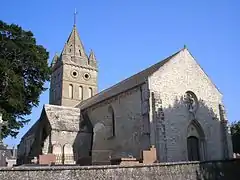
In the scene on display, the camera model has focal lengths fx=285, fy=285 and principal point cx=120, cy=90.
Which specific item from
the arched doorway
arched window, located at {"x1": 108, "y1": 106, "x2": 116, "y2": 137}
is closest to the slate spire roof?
arched window, located at {"x1": 108, "y1": 106, "x2": 116, "y2": 137}

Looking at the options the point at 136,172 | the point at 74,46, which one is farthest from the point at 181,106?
the point at 74,46

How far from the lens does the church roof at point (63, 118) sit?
2873 centimetres

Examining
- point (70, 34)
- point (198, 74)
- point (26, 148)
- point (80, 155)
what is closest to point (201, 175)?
point (198, 74)

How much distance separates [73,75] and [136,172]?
34934mm

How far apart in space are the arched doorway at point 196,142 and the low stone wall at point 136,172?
21.3 feet

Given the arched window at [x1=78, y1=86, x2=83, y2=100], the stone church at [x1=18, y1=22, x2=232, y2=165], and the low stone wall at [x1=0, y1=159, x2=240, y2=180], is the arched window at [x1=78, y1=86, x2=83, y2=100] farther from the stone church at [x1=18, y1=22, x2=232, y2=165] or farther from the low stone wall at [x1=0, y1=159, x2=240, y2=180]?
the low stone wall at [x1=0, y1=159, x2=240, y2=180]

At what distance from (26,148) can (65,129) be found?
14.3 metres

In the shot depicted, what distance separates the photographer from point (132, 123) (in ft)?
80.5

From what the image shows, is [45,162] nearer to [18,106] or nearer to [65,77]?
[18,106]

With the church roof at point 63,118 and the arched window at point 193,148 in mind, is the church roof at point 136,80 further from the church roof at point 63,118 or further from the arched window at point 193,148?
the arched window at point 193,148

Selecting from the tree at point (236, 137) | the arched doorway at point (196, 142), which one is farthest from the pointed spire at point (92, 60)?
the arched doorway at point (196, 142)

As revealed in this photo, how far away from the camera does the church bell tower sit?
4634 centimetres

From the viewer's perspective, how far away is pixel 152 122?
22.2 m

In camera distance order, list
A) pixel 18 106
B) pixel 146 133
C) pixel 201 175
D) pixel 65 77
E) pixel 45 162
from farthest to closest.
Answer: pixel 65 77
pixel 18 106
pixel 146 133
pixel 45 162
pixel 201 175
